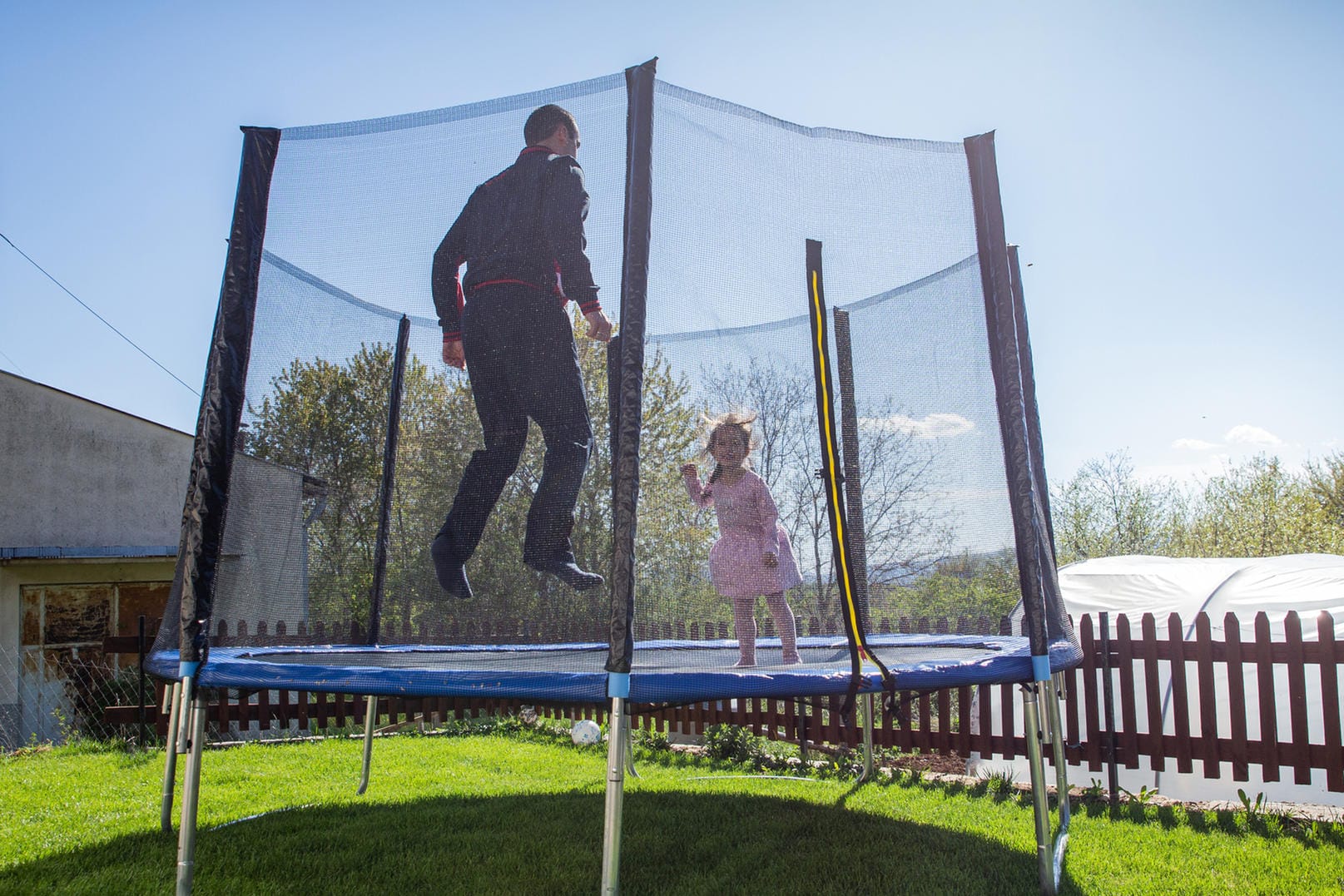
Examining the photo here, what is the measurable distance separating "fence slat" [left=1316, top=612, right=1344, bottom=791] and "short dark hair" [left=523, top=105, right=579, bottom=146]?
324 cm

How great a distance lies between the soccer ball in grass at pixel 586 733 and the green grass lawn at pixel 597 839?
1066 mm

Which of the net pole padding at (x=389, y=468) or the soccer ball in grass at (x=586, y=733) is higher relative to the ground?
the net pole padding at (x=389, y=468)

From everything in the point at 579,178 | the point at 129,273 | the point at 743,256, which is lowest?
the point at 743,256

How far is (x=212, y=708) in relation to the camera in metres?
4.97

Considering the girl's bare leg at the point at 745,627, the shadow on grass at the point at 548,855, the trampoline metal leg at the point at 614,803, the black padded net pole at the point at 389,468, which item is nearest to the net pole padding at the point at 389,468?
the black padded net pole at the point at 389,468

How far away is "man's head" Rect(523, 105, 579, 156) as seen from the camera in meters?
2.12

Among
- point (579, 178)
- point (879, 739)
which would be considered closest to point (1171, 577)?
point (879, 739)

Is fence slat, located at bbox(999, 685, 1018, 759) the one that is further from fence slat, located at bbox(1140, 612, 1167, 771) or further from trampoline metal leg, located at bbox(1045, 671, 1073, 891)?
trampoline metal leg, located at bbox(1045, 671, 1073, 891)

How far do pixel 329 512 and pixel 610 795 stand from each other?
150 cm

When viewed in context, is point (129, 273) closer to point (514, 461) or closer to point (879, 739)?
point (514, 461)

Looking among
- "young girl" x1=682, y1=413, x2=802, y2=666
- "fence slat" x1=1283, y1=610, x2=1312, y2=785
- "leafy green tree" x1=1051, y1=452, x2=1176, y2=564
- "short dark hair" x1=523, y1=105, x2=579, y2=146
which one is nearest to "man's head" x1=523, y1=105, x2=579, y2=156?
"short dark hair" x1=523, y1=105, x2=579, y2=146

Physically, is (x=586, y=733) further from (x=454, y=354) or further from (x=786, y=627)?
(x=454, y=354)

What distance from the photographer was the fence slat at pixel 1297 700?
10.2 ft

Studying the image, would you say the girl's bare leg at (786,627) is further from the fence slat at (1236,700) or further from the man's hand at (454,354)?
the fence slat at (1236,700)
